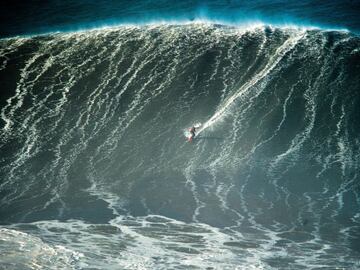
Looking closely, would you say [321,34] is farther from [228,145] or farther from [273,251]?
[273,251]

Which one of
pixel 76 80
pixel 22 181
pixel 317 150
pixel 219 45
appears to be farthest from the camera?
pixel 219 45

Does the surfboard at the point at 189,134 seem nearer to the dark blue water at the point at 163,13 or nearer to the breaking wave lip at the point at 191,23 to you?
the breaking wave lip at the point at 191,23

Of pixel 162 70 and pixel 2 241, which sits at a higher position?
pixel 162 70

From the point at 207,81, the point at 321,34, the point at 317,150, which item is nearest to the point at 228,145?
the point at 317,150

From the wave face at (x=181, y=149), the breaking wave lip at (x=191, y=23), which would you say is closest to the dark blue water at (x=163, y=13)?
the breaking wave lip at (x=191, y=23)

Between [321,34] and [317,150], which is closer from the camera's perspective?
[317,150]

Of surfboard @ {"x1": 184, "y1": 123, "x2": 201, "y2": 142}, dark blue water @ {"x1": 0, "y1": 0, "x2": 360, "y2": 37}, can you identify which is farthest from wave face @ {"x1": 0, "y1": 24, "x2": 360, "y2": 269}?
dark blue water @ {"x1": 0, "y1": 0, "x2": 360, "y2": 37}
